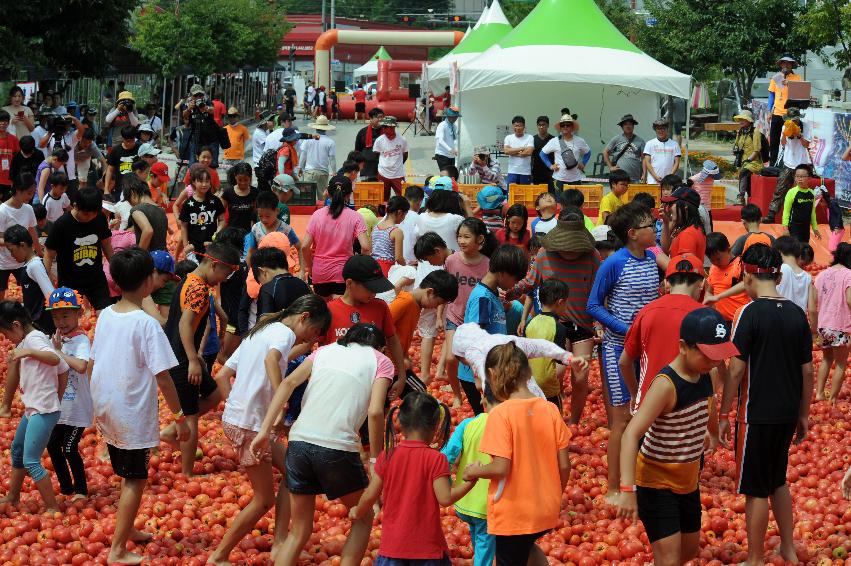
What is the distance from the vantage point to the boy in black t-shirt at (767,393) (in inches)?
253

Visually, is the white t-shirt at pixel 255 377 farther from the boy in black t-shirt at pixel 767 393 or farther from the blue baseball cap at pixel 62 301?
the boy in black t-shirt at pixel 767 393

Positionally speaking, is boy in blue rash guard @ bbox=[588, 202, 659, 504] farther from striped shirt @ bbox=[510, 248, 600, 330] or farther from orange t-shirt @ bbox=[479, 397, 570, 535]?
orange t-shirt @ bbox=[479, 397, 570, 535]

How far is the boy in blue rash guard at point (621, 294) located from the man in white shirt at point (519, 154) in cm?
1103

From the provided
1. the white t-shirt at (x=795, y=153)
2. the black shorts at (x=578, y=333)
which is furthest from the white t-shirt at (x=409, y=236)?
the white t-shirt at (x=795, y=153)

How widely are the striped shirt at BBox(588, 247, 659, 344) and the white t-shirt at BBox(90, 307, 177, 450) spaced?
2.95 meters

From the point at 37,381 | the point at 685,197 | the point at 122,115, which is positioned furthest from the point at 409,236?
the point at 122,115

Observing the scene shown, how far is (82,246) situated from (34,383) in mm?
3067

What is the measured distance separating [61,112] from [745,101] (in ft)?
86.8

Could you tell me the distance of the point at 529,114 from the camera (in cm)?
2584

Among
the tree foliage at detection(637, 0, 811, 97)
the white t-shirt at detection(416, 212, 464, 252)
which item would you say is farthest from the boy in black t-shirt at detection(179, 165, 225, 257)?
the tree foliage at detection(637, 0, 811, 97)

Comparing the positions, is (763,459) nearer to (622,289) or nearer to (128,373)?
(622,289)

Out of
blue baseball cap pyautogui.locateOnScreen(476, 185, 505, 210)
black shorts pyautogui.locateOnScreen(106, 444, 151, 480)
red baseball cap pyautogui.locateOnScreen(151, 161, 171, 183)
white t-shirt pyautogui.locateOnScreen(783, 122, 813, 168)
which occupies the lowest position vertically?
black shorts pyautogui.locateOnScreen(106, 444, 151, 480)

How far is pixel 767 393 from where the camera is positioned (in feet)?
21.1

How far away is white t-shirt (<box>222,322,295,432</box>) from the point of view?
6383 millimetres
